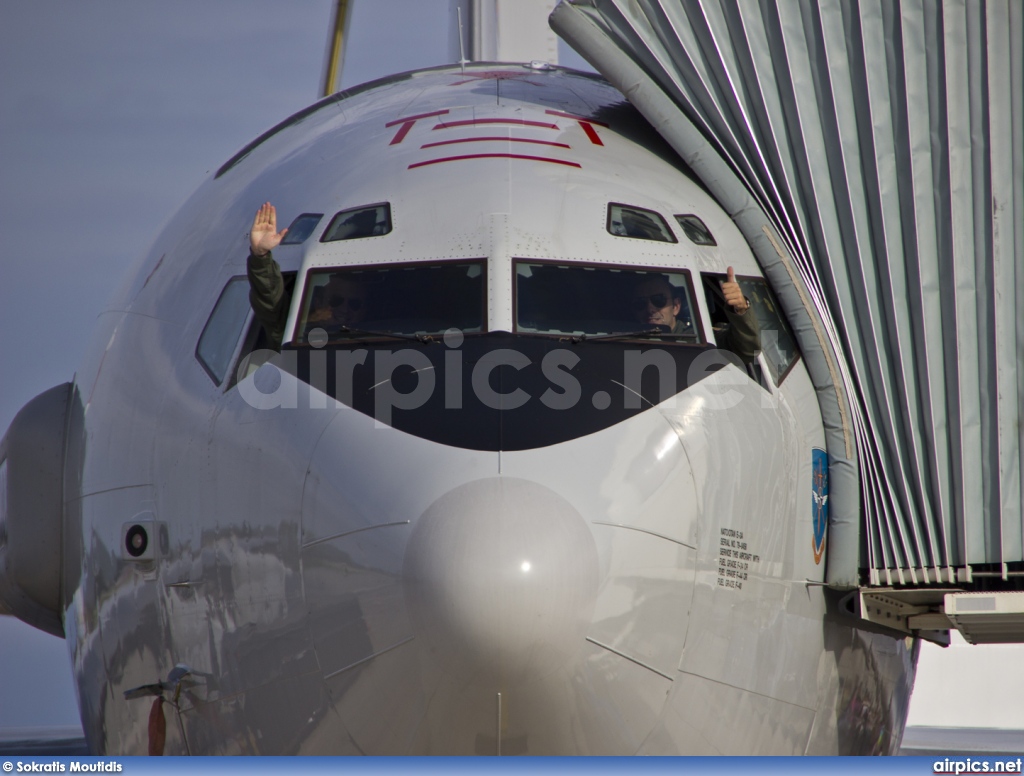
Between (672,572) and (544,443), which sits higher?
(544,443)

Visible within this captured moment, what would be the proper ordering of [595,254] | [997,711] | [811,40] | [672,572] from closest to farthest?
[672,572] < [595,254] < [811,40] < [997,711]

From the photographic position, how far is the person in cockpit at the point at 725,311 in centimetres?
→ 704

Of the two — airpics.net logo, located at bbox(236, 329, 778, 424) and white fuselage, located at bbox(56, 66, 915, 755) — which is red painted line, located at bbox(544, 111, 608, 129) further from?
airpics.net logo, located at bbox(236, 329, 778, 424)

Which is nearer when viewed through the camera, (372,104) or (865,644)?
(865,644)

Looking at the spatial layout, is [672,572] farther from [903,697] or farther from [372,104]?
[372,104]

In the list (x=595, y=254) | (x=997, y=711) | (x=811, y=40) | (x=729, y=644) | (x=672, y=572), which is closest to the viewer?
(x=672, y=572)

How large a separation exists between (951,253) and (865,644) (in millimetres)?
2532

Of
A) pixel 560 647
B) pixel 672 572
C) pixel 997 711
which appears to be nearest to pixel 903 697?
pixel 672 572

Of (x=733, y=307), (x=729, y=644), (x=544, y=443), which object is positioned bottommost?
(x=729, y=644)

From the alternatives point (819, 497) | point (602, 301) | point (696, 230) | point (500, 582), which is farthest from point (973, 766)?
point (696, 230)

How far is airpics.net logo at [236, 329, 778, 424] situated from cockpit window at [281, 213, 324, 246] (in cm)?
79

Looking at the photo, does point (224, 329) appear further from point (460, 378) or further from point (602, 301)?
point (602, 301)

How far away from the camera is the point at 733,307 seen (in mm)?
7148

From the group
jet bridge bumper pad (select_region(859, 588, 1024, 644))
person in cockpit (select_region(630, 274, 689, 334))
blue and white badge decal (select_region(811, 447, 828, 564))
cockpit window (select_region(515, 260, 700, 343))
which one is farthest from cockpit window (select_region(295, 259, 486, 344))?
jet bridge bumper pad (select_region(859, 588, 1024, 644))
